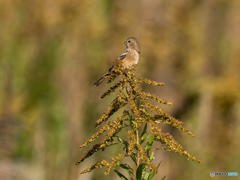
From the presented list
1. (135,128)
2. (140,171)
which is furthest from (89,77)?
(135,128)

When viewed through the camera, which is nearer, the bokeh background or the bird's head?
the bird's head

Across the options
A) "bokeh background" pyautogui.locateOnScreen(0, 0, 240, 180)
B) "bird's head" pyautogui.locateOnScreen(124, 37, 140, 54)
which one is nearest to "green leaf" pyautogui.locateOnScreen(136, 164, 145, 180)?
"bird's head" pyautogui.locateOnScreen(124, 37, 140, 54)

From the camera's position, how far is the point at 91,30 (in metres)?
16.2

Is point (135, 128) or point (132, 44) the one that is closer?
point (135, 128)

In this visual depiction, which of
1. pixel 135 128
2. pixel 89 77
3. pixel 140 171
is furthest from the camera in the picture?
pixel 89 77

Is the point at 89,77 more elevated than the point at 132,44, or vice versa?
the point at 89,77

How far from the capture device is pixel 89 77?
577 inches

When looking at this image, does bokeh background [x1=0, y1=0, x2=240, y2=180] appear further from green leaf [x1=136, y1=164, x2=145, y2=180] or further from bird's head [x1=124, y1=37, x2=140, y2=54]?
green leaf [x1=136, y1=164, x2=145, y2=180]

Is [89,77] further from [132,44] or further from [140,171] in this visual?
[140,171]

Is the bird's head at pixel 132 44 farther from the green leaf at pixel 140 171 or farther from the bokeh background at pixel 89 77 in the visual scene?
the green leaf at pixel 140 171

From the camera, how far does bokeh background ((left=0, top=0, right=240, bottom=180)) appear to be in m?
10.3

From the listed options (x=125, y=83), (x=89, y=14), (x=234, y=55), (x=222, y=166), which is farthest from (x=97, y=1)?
(x=125, y=83)

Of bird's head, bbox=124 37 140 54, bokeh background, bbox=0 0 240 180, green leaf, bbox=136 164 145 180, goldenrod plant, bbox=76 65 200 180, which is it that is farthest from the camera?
bokeh background, bbox=0 0 240 180

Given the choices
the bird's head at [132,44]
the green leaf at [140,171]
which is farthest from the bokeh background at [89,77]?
the green leaf at [140,171]
